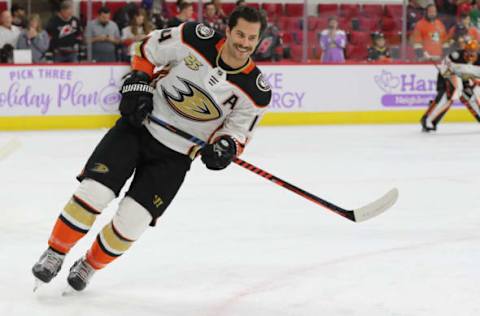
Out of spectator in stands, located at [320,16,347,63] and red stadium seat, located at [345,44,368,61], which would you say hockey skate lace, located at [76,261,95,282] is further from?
red stadium seat, located at [345,44,368,61]

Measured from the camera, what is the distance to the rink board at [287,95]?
356 inches

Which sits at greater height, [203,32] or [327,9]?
[203,32]

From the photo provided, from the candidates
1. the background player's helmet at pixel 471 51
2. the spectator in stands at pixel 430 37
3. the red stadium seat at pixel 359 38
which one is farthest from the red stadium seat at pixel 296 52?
the background player's helmet at pixel 471 51

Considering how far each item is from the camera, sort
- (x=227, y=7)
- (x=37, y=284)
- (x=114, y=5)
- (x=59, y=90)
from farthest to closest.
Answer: (x=227, y=7)
(x=114, y=5)
(x=59, y=90)
(x=37, y=284)

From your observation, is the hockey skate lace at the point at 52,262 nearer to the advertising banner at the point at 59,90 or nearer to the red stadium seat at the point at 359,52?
the advertising banner at the point at 59,90

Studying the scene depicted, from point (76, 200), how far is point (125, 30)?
647cm

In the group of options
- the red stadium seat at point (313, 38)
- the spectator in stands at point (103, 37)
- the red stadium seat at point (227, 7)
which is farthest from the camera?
the red stadium seat at point (313, 38)

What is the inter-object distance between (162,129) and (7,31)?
239 inches

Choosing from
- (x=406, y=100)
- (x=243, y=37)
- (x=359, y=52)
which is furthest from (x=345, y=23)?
(x=243, y=37)

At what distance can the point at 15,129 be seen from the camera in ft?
29.5

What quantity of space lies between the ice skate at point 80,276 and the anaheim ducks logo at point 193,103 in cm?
62

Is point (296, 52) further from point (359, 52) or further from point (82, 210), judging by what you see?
point (82, 210)

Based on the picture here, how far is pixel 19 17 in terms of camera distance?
8.89m

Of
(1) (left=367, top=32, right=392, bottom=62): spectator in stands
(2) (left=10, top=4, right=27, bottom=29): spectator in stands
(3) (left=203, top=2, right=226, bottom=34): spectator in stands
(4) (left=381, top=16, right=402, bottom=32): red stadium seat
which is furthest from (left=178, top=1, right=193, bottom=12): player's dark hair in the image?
(4) (left=381, top=16, right=402, bottom=32): red stadium seat
